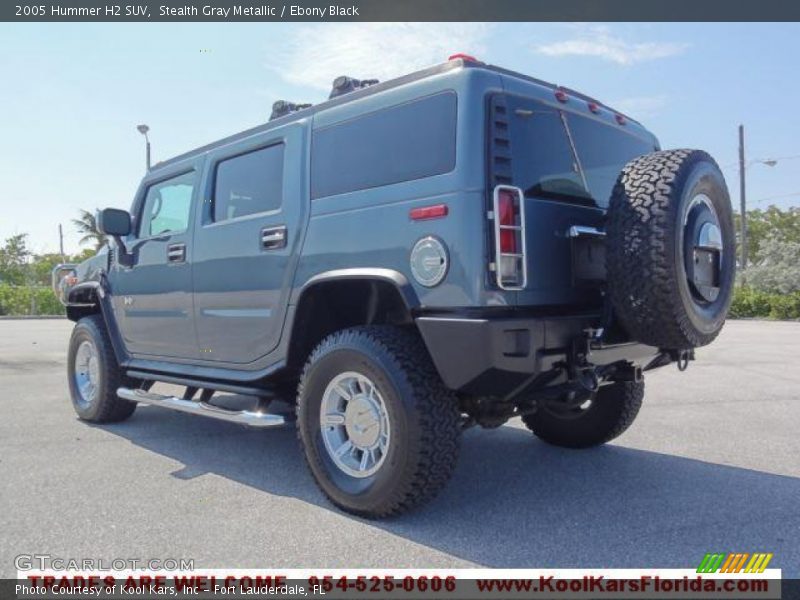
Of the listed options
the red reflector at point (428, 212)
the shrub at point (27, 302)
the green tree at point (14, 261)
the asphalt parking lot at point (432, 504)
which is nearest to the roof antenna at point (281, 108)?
the red reflector at point (428, 212)

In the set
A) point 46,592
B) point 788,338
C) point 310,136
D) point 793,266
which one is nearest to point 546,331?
point 310,136

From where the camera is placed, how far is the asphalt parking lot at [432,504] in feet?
9.16

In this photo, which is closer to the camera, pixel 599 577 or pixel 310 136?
pixel 599 577

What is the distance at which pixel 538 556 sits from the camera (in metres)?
2.72

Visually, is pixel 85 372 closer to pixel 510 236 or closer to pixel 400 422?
pixel 400 422

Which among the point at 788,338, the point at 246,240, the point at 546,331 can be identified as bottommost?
the point at 788,338

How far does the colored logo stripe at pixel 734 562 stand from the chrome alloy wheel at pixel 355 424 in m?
1.49

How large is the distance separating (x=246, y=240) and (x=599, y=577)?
274 centimetres

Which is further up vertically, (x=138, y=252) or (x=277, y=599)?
(x=138, y=252)

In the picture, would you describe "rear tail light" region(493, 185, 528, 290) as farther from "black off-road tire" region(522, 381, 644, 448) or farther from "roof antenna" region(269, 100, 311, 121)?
"roof antenna" region(269, 100, 311, 121)

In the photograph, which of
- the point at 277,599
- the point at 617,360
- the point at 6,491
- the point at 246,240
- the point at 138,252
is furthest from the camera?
the point at 138,252

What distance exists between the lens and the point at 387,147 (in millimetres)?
3301

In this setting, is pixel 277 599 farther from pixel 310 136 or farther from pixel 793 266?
pixel 793 266

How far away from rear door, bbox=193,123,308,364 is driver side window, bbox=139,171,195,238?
1.01 feet
